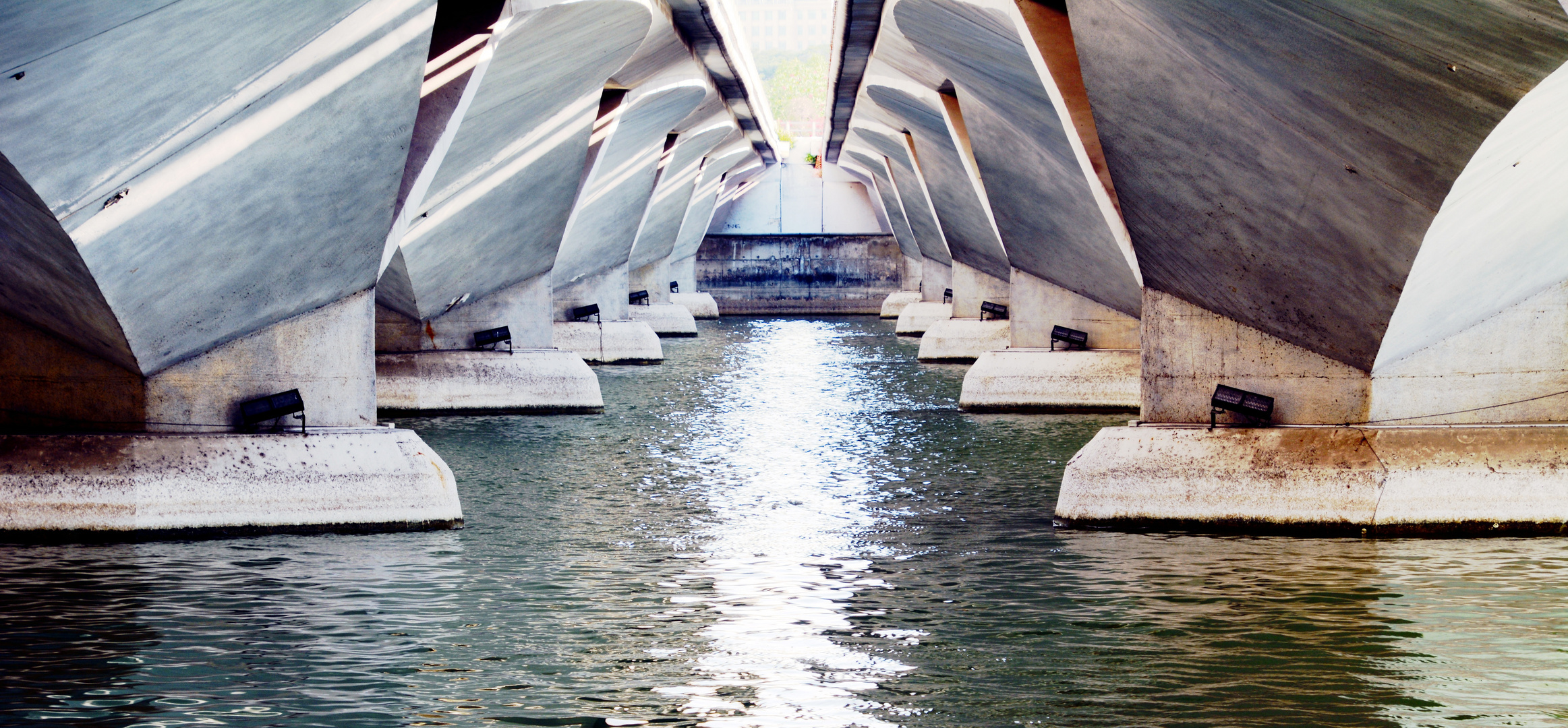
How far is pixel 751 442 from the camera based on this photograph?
21859 millimetres

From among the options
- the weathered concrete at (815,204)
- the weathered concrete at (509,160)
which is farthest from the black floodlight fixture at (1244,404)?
the weathered concrete at (815,204)

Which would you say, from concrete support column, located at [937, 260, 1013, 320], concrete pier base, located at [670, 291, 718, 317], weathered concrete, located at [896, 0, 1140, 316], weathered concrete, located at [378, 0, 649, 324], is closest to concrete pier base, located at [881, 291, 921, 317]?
concrete pier base, located at [670, 291, 718, 317]

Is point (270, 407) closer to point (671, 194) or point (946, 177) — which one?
point (946, 177)

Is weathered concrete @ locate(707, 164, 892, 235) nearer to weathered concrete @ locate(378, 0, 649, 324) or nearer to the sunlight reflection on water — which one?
weathered concrete @ locate(378, 0, 649, 324)

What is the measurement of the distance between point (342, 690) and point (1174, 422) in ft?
32.0

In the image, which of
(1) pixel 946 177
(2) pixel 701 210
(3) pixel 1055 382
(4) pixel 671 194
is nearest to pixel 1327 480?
(3) pixel 1055 382

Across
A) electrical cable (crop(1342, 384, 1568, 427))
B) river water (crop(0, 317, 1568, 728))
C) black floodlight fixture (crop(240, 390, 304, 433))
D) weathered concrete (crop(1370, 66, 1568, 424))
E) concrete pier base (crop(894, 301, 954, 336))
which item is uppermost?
concrete pier base (crop(894, 301, 954, 336))

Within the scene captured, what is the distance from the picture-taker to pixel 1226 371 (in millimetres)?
15508

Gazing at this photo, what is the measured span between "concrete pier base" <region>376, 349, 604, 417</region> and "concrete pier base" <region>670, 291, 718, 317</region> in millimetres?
39453

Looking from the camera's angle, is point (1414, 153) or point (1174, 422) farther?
point (1174, 422)

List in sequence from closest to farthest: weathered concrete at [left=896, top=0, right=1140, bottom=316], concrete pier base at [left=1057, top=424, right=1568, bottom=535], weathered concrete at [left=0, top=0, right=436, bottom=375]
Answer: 1. weathered concrete at [left=0, top=0, right=436, bottom=375]
2. concrete pier base at [left=1057, top=424, right=1568, bottom=535]
3. weathered concrete at [left=896, top=0, right=1140, bottom=316]

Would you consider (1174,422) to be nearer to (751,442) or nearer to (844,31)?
(751,442)

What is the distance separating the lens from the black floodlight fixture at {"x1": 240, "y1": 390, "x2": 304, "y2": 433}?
49.8 feet

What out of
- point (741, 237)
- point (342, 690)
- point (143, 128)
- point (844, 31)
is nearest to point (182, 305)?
point (143, 128)
